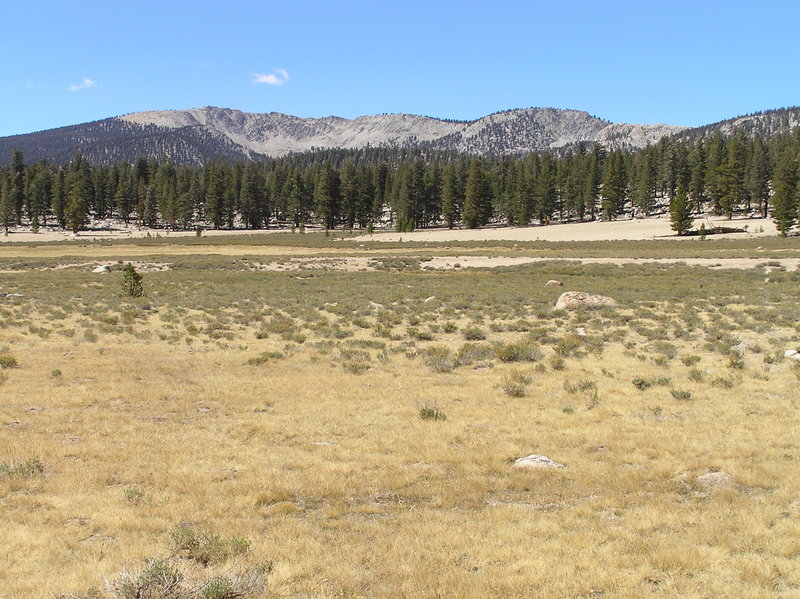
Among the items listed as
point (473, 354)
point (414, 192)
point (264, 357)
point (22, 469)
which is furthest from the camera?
point (414, 192)

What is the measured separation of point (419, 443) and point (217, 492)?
3902 millimetres

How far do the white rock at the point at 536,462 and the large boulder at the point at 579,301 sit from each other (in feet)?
62.9

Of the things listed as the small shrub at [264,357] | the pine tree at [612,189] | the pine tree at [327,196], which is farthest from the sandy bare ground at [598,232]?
the small shrub at [264,357]

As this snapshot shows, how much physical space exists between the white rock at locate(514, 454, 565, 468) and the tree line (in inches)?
4163

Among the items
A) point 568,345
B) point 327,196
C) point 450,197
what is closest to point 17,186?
point 327,196

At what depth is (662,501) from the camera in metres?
8.01

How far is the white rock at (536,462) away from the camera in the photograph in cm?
935

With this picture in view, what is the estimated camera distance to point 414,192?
411 ft

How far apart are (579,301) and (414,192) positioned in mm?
100043

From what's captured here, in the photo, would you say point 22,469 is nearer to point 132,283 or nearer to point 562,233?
point 132,283

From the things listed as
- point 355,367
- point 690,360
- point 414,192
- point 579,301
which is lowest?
point 355,367

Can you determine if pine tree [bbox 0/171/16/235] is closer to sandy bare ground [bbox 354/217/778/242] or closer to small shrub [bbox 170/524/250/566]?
sandy bare ground [bbox 354/217/778/242]

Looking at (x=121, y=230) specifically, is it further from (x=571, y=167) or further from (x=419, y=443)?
(x=419, y=443)

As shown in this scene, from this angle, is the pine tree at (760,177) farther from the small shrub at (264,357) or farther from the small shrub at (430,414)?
the small shrub at (430,414)
